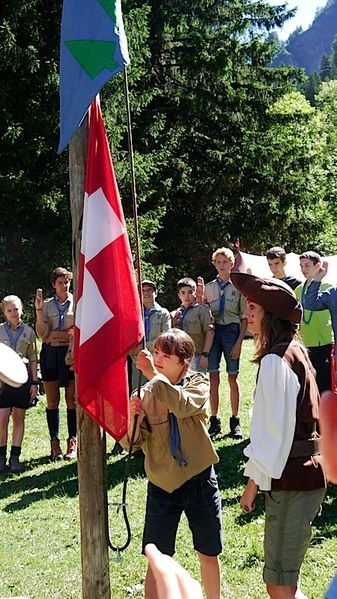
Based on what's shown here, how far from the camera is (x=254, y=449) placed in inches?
136

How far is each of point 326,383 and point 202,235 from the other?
13.5 metres

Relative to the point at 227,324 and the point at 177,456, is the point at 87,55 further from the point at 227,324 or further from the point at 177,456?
the point at 227,324

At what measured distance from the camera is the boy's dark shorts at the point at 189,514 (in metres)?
3.81

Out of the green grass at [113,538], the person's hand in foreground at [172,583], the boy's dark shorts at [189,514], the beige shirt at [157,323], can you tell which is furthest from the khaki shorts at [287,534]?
the beige shirt at [157,323]

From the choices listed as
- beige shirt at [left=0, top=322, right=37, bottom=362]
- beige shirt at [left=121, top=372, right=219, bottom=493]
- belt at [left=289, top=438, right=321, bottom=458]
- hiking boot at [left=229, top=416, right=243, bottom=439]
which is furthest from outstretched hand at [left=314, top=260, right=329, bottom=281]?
belt at [left=289, top=438, right=321, bottom=458]

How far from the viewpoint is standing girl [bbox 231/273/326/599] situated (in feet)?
11.0

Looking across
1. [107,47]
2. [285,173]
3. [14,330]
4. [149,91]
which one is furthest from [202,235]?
[107,47]

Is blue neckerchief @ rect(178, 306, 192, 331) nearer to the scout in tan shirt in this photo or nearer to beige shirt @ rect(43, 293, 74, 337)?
beige shirt @ rect(43, 293, 74, 337)

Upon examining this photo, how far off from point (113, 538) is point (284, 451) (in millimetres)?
2488

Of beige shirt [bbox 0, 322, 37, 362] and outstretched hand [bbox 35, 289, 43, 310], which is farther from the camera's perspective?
beige shirt [bbox 0, 322, 37, 362]

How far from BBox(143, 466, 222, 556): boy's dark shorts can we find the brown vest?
0.58m

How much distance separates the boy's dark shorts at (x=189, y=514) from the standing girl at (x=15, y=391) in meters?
3.91

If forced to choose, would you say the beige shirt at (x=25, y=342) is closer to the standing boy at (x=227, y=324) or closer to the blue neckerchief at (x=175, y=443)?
the standing boy at (x=227, y=324)

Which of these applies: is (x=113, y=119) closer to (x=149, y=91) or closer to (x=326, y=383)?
(x=149, y=91)
